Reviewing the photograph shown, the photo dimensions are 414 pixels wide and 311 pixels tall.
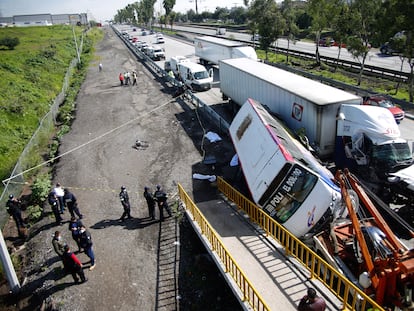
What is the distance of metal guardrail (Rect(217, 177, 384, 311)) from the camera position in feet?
22.3

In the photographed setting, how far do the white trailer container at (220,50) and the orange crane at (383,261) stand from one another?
23.2 metres

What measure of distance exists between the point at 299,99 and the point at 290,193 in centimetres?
606

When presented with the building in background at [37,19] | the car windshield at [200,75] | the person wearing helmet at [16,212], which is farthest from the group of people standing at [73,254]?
the building in background at [37,19]

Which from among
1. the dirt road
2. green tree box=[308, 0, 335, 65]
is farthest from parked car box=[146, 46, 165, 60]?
the dirt road

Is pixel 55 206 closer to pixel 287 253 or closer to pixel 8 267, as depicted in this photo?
pixel 8 267

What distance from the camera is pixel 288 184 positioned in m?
9.59

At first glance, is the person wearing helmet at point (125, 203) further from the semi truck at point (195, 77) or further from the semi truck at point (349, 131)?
the semi truck at point (195, 77)

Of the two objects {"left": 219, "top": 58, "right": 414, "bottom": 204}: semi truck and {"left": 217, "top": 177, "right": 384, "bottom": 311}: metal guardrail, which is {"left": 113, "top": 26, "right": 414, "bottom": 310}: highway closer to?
{"left": 217, "top": 177, "right": 384, "bottom": 311}: metal guardrail

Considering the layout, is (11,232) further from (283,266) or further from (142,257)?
(283,266)

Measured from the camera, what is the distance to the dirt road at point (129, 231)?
9008 mm

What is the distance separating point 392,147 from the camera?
39.3 ft

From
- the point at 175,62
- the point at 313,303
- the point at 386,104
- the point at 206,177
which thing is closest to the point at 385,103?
the point at 386,104

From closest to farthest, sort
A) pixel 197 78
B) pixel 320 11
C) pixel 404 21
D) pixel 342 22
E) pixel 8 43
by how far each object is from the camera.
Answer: pixel 404 21 → pixel 197 78 → pixel 342 22 → pixel 320 11 → pixel 8 43

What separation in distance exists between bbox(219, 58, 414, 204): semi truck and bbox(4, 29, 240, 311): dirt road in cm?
527
